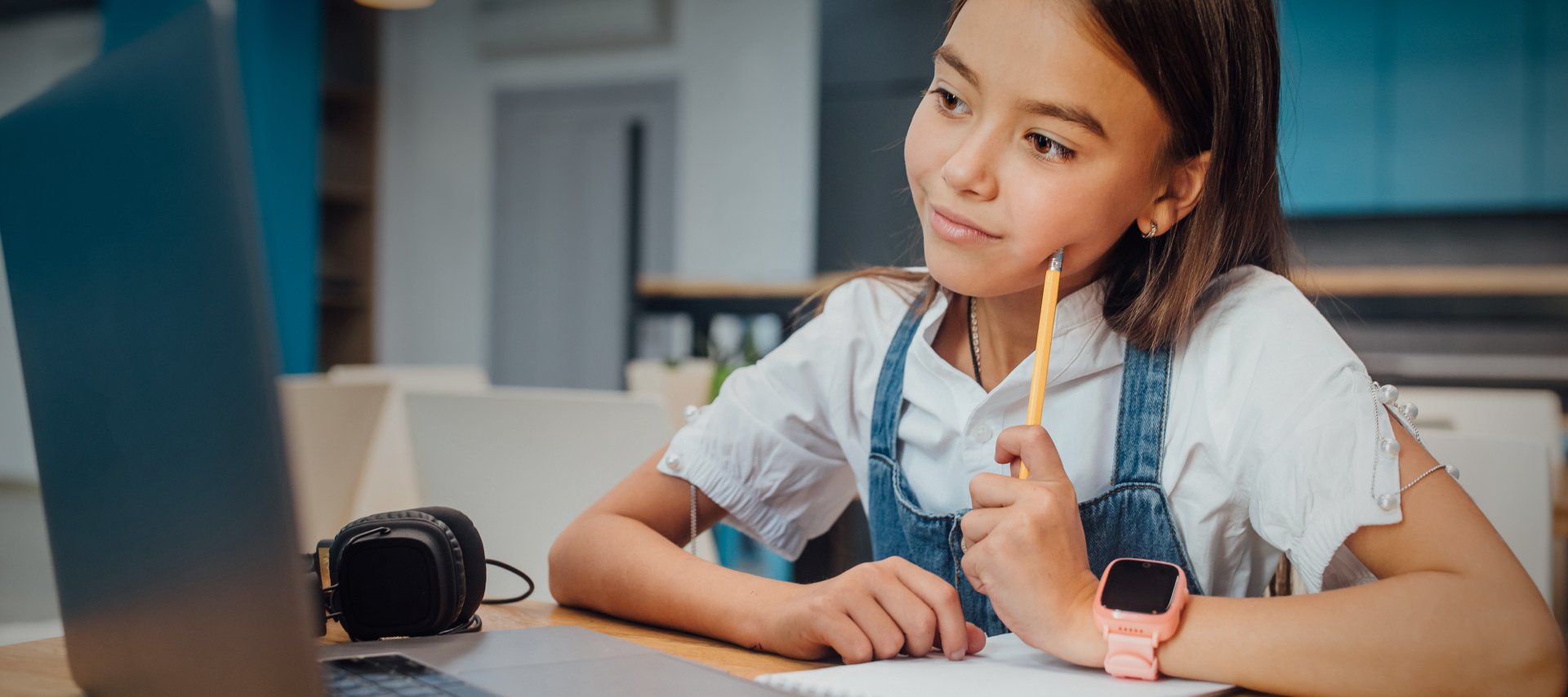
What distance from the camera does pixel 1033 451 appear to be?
0.73 meters

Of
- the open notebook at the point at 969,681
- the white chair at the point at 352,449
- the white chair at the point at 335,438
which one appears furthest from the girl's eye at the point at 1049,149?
the white chair at the point at 335,438

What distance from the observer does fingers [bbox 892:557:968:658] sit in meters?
0.68

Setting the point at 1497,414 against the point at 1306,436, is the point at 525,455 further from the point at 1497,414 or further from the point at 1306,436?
the point at 1497,414

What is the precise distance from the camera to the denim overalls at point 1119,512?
86 centimetres

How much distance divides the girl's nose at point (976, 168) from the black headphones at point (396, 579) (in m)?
0.40

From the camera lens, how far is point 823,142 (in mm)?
5336

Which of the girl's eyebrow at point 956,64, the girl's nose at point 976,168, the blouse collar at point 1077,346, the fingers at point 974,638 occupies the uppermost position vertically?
the girl's eyebrow at point 956,64

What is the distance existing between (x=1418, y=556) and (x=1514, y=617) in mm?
59

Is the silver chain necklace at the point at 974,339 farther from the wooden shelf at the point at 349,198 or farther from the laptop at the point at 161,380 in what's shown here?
the wooden shelf at the point at 349,198

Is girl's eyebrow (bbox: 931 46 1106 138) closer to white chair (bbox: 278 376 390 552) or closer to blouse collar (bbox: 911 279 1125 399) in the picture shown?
blouse collar (bbox: 911 279 1125 399)

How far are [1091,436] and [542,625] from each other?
437 mm

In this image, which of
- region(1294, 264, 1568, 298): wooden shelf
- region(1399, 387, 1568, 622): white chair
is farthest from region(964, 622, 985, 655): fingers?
region(1294, 264, 1568, 298): wooden shelf

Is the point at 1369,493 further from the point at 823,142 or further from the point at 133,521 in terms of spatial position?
the point at 823,142

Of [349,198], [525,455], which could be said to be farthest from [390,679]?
[349,198]
